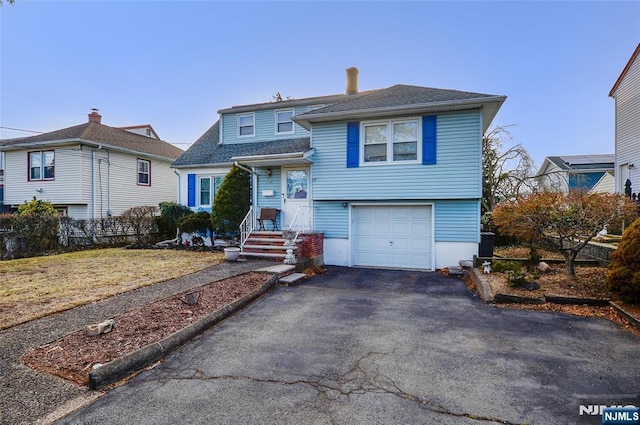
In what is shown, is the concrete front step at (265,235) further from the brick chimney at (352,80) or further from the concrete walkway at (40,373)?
the brick chimney at (352,80)

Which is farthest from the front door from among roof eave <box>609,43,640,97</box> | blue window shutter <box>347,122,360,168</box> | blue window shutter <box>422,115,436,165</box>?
roof eave <box>609,43,640,97</box>

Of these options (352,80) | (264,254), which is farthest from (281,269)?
(352,80)

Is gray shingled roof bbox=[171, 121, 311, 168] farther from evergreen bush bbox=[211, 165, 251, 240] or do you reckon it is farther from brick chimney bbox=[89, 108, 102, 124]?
brick chimney bbox=[89, 108, 102, 124]

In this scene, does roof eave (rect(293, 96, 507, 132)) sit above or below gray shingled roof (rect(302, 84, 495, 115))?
below

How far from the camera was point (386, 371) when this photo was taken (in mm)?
3621

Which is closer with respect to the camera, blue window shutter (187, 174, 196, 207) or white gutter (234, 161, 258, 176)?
white gutter (234, 161, 258, 176)

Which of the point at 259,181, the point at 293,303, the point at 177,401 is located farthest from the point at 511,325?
the point at 259,181

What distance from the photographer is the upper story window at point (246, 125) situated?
49.2ft

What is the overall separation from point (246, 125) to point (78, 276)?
9.54m

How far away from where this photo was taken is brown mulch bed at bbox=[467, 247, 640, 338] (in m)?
5.47

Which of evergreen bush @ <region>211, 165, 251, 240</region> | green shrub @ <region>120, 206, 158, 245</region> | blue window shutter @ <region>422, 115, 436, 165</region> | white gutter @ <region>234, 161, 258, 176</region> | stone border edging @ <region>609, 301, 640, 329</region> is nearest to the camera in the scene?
stone border edging @ <region>609, 301, 640, 329</region>

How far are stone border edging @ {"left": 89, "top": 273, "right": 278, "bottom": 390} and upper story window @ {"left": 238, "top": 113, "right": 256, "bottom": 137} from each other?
10998 millimetres

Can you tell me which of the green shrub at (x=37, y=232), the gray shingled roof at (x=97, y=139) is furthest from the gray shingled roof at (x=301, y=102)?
the green shrub at (x=37, y=232)

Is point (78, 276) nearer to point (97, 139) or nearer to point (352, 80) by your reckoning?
point (97, 139)
